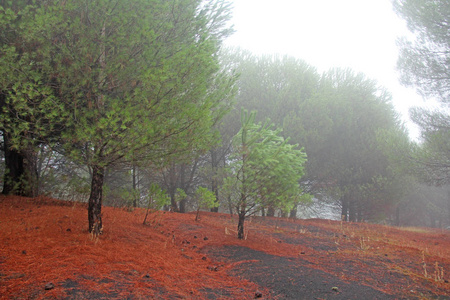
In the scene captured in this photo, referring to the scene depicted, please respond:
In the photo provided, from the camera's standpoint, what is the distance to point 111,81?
4184mm

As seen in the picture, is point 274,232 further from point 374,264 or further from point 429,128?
point 429,128

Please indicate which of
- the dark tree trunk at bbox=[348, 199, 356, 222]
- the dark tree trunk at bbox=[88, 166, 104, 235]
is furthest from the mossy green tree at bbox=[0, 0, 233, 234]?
the dark tree trunk at bbox=[348, 199, 356, 222]

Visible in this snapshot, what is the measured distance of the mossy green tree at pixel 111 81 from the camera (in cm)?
380

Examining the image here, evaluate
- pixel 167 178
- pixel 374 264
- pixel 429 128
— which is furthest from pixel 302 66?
pixel 374 264

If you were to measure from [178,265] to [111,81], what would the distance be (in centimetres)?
283

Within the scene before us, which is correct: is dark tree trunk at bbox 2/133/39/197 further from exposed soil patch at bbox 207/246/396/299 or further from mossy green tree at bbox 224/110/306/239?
exposed soil patch at bbox 207/246/396/299

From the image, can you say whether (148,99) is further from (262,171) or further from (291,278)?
(291,278)

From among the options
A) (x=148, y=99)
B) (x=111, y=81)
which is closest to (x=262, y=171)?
(x=148, y=99)

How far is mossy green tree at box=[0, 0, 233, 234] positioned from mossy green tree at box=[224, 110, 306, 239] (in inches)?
61.0

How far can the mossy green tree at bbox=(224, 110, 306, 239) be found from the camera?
18.4ft

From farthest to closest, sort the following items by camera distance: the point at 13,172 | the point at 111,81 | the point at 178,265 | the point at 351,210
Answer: the point at 351,210, the point at 13,172, the point at 111,81, the point at 178,265

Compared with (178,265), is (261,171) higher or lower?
higher

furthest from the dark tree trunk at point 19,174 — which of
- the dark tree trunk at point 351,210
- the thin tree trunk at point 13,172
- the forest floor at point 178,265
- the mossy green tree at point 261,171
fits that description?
the dark tree trunk at point 351,210

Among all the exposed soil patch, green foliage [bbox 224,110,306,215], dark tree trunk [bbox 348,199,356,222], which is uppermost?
green foliage [bbox 224,110,306,215]
